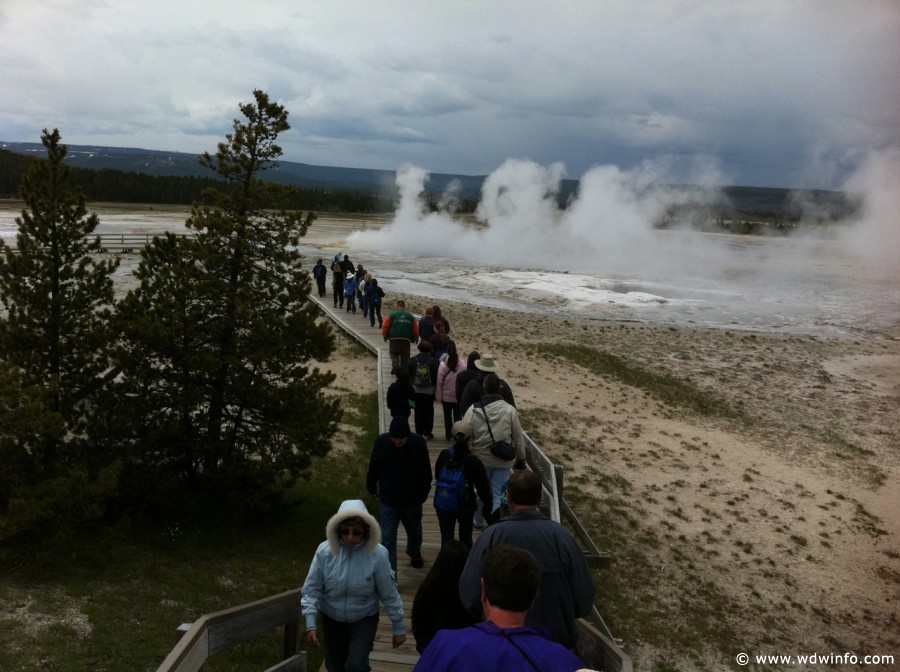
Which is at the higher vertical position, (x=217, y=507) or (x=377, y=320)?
(x=377, y=320)

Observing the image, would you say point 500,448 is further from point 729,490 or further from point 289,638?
point 729,490

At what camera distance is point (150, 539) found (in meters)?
8.66

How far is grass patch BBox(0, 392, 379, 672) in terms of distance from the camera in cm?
586

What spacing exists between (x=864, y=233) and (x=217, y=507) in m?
94.6

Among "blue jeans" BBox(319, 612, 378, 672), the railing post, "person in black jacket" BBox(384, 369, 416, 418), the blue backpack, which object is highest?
"person in black jacket" BBox(384, 369, 416, 418)

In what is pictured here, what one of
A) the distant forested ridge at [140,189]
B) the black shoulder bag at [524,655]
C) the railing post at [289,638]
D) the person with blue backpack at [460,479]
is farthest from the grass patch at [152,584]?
the distant forested ridge at [140,189]

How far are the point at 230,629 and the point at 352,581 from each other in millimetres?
834

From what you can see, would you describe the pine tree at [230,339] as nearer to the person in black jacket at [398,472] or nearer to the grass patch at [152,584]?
the grass patch at [152,584]

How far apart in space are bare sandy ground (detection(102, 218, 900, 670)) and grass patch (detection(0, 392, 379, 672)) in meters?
3.64

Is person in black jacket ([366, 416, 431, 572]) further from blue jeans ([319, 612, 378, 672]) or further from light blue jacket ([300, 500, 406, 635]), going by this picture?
light blue jacket ([300, 500, 406, 635])

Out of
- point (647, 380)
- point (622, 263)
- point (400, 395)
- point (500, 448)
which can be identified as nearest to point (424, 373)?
point (400, 395)

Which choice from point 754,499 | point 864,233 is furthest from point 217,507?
point 864,233

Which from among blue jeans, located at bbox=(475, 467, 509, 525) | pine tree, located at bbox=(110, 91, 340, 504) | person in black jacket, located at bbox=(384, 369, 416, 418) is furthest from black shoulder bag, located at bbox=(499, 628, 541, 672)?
pine tree, located at bbox=(110, 91, 340, 504)

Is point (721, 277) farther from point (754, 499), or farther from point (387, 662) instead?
point (387, 662)
